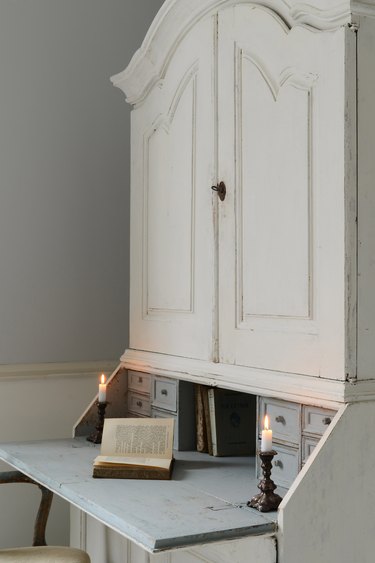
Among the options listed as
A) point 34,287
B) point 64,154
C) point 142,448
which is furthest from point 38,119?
point 142,448

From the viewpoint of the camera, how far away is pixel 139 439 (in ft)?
7.84

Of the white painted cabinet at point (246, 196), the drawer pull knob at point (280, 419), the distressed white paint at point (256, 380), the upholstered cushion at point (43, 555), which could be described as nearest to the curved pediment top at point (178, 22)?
the white painted cabinet at point (246, 196)

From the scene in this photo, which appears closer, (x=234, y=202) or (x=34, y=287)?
(x=234, y=202)

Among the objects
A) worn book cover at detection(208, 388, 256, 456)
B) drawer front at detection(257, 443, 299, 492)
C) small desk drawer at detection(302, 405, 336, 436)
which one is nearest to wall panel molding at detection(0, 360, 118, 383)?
worn book cover at detection(208, 388, 256, 456)

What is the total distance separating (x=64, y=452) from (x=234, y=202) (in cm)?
95

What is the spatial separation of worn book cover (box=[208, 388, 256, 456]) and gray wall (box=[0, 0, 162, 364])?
37.0 inches

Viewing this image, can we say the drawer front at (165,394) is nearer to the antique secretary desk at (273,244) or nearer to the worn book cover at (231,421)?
the antique secretary desk at (273,244)

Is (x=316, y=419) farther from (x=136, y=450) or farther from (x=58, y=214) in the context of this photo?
(x=58, y=214)

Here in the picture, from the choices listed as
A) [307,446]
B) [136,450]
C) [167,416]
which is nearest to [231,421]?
[167,416]

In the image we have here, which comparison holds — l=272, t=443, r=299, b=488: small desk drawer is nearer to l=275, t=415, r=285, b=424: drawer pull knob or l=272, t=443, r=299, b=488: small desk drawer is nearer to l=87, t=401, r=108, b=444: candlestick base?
l=275, t=415, r=285, b=424: drawer pull knob

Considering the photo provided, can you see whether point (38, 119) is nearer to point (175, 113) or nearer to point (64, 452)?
point (175, 113)

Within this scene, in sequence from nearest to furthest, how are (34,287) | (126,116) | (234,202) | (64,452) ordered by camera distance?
(234,202)
(64,452)
(34,287)
(126,116)

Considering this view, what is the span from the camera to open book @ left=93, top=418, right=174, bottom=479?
2.26 metres

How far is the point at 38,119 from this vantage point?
326 centimetres
